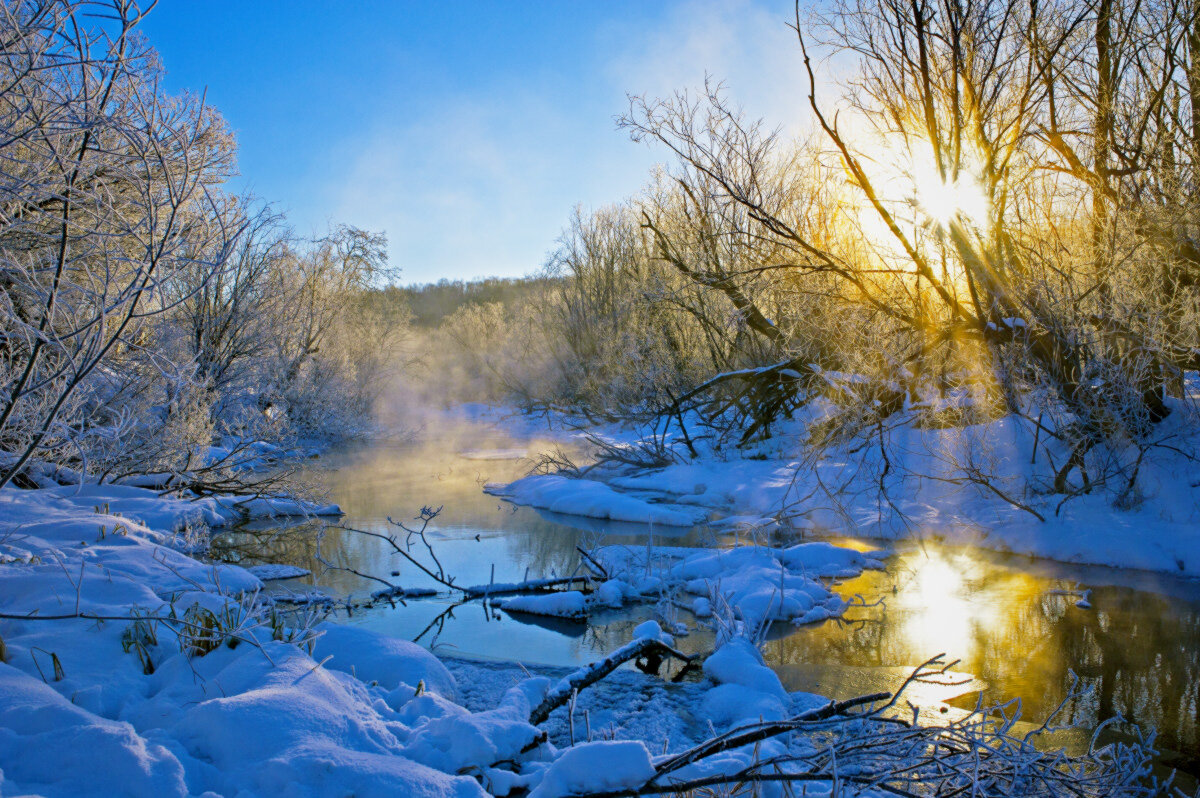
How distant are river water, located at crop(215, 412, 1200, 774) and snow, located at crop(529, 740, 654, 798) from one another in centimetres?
224

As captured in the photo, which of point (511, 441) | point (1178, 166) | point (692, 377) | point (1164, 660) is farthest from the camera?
point (511, 441)

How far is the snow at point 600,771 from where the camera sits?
2496mm

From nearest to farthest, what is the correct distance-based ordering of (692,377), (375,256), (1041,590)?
(1041,590) < (692,377) < (375,256)

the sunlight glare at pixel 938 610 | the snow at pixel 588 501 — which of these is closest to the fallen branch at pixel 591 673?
the sunlight glare at pixel 938 610

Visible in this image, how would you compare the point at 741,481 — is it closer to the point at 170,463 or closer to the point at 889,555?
the point at 889,555

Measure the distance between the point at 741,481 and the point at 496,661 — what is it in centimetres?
656

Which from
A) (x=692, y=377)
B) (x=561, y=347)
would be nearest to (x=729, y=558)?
(x=692, y=377)

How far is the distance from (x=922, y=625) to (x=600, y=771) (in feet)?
12.8

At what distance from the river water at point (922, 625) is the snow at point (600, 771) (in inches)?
88.2

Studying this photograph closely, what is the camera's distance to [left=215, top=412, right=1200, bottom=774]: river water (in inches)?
174

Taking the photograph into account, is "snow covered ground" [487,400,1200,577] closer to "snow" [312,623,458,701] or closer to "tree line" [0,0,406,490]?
"snow" [312,623,458,701]

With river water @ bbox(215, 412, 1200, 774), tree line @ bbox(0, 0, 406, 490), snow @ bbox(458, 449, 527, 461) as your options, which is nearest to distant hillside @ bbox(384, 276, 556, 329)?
tree line @ bbox(0, 0, 406, 490)

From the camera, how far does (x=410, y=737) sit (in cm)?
298

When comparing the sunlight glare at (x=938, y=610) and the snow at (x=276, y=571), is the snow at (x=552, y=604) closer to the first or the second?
the snow at (x=276, y=571)
